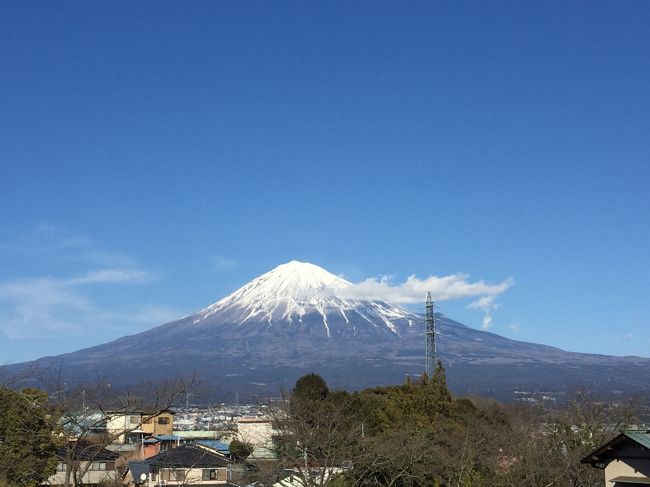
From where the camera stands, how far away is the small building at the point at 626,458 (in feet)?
37.6

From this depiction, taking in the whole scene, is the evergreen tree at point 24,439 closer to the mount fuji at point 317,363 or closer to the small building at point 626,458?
the small building at point 626,458

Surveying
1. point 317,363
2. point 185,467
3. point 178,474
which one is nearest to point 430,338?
point 185,467

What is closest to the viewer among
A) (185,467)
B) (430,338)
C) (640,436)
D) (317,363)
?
(640,436)

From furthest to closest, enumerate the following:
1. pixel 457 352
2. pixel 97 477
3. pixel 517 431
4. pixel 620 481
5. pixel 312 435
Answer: pixel 457 352 → pixel 97 477 → pixel 517 431 → pixel 312 435 → pixel 620 481

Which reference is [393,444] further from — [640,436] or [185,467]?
[640,436]

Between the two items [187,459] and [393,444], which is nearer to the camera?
[393,444]

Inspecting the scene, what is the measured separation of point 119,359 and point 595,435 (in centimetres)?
16705

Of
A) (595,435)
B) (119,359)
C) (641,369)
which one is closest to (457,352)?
(641,369)

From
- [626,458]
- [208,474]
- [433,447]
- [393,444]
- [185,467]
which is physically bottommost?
[208,474]

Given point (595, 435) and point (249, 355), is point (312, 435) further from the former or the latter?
point (249, 355)

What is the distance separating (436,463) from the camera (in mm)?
22234

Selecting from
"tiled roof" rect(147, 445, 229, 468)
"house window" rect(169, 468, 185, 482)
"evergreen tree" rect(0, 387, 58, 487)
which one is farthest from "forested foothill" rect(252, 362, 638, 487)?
"evergreen tree" rect(0, 387, 58, 487)

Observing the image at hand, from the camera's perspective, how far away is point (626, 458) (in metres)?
11.8

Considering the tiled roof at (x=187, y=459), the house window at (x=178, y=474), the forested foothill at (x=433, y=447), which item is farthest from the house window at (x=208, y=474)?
the forested foothill at (x=433, y=447)
